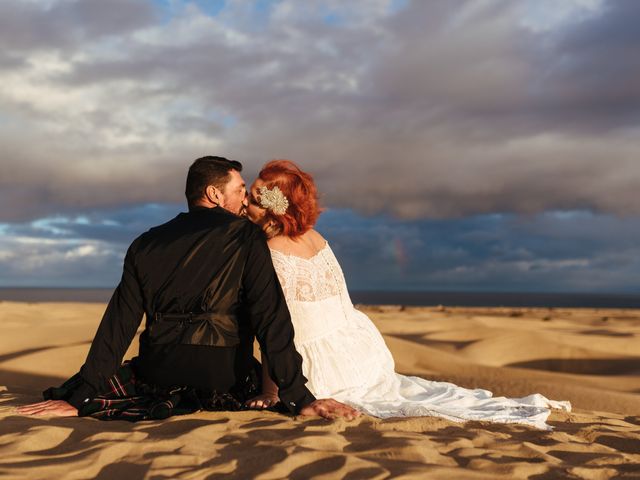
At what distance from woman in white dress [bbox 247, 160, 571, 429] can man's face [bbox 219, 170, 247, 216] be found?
0.27 feet

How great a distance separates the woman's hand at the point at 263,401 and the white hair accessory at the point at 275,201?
131cm

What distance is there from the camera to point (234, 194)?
4395 mm

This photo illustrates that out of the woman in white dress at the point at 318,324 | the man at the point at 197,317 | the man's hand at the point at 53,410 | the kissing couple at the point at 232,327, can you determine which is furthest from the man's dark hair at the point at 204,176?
the man's hand at the point at 53,410

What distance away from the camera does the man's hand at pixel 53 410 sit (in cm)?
411

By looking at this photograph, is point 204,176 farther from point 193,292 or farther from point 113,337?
point 113,337

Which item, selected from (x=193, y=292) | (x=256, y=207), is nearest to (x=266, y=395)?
(x=193, y=292)

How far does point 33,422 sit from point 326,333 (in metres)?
2.04

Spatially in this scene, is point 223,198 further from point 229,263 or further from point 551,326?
point 551,326

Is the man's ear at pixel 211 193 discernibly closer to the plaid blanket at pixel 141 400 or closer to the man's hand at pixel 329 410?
the plaid blanket at pixel 141 400

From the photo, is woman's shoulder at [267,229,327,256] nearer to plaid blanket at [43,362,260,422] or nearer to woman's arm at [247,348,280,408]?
woman's arm at [247,348,280,408]

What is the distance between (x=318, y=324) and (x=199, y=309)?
925 millimetres

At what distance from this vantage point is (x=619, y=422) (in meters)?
4.72

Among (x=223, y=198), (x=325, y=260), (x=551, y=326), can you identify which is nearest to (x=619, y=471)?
(x=325, y=260)

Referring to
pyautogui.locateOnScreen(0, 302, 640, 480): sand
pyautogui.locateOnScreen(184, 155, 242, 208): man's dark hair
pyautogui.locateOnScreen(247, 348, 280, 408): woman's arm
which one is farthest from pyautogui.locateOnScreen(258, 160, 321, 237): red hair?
pyautogui.locateOnScreen(0, 302, 640, 480): sand
